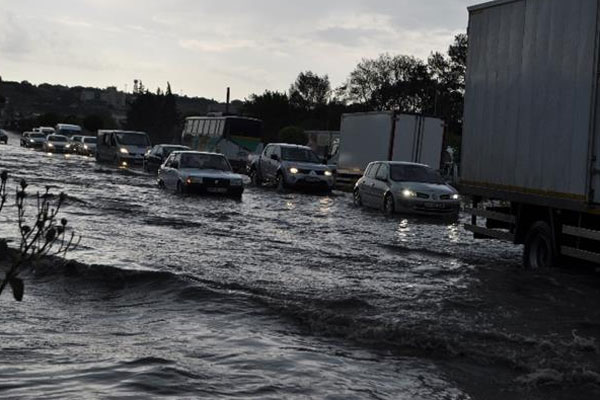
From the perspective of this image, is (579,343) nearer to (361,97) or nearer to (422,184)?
(422,184)

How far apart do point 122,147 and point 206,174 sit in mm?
21412

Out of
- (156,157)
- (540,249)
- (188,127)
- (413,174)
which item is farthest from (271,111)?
(540,249)

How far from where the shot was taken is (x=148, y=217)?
711 inches

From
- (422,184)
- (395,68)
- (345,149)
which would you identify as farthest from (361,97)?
(422,184)

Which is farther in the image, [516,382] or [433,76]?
[433,76]

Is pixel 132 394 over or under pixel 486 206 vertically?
under

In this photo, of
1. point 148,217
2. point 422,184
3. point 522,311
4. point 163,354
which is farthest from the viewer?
point 422,184

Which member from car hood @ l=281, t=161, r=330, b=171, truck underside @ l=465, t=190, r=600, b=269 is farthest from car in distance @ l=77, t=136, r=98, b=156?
truck underside @ l=465, t=190, r=600, b=269

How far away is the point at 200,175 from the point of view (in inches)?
969

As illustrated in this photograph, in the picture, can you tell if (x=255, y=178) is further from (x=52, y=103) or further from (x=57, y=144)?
(x=52, y=103)

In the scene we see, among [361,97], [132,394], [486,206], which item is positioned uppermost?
[361,97]

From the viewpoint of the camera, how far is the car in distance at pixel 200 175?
24.5 metres

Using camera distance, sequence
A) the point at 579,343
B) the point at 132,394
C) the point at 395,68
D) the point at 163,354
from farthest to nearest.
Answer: the point at 395,68 → the point at 579,343 → the point at 163,354 → the point at 132,394

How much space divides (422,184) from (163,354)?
15841 millimetres
